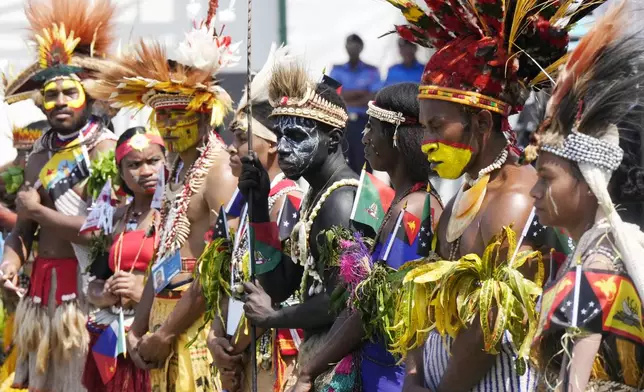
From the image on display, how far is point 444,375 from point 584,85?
1198 millimetres

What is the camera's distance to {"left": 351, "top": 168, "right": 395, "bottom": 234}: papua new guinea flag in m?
5.10

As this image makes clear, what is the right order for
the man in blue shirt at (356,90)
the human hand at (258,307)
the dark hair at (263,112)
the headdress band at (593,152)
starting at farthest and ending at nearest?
1. the man in blue shirt at (356,90)
2. the dark hair at (263,112)
3. the human hand at (258,307)
4. the headdress band at (593,152)

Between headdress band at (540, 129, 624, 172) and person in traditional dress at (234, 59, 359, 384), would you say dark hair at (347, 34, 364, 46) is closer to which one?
person in traditional dress at (234, 59, 359, 384)

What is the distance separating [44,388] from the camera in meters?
8.83

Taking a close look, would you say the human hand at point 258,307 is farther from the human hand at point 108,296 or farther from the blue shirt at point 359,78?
the blue shirt at point 359,78

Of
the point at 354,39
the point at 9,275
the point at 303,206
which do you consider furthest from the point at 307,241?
the point at 354,39

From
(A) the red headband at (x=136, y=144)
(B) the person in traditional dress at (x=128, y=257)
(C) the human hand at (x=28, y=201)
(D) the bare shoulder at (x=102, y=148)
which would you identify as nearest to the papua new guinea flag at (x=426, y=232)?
(B) the person in traditional dress at (x=128, y=257)

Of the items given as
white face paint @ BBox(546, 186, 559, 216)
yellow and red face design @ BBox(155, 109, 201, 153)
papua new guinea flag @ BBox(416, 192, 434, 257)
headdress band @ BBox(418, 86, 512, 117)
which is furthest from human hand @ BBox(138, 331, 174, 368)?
white face paint @ BBox(546, 186, 559, 216)

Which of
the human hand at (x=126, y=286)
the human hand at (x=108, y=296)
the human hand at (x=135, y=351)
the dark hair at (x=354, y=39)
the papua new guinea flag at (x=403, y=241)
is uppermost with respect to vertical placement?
the papua new guinea flag at (x=403, y=241)

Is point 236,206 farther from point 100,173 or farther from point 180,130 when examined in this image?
point 100,173

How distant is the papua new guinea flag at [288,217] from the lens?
5742 millimetres

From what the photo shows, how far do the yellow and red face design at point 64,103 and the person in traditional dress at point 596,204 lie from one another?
18.8ft

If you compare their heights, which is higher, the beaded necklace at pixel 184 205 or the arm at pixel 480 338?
the arm at pixel 480 338

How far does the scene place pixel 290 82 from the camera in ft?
18.5
